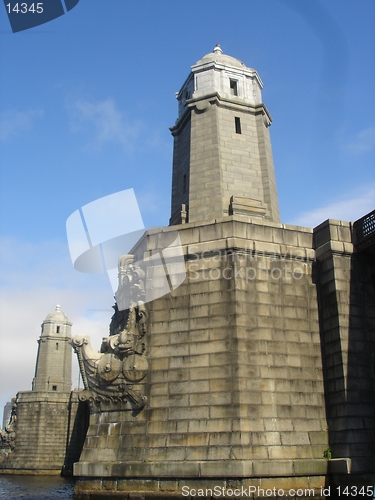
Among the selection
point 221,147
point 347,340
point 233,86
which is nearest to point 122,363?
point 347,340

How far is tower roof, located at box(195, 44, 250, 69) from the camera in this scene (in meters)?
23.9

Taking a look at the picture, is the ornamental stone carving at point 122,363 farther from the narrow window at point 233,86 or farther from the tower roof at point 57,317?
the tower roof at point 57,317

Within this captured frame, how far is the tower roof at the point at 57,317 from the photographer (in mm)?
68500

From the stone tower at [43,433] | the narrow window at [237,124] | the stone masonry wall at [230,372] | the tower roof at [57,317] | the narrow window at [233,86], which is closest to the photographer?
the stone masonry wall at [230,372]

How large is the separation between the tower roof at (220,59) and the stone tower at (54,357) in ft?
165

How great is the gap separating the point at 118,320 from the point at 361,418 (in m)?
9.62

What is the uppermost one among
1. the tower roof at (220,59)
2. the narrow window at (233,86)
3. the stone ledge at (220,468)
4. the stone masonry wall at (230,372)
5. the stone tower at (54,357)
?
the tower roof at (220,59)

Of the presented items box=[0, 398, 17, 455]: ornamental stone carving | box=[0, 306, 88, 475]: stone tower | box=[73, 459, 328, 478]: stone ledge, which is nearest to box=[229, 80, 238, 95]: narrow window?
box=[73, 459, 328, 478]: stone ledge

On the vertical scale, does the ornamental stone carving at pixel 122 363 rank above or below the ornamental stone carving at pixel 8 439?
above

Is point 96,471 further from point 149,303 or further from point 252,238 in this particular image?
point 252,238

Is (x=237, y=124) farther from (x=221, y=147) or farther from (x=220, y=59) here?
(x=220, y=59)

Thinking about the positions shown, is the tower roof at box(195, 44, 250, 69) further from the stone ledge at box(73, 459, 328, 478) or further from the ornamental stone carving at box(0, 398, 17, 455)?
the ornamental stone carving at box(0, 398, 17, 455)

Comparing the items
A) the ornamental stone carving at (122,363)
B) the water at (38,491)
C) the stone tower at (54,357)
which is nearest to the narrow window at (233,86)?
the ornamental stone carving at (122,363)

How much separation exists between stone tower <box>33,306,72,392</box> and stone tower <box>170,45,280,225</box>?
4795 centimetres
